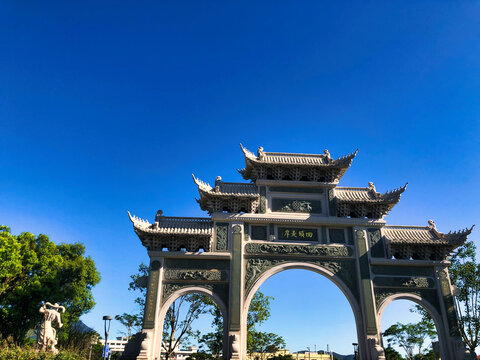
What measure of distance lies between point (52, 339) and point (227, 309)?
16.3ft

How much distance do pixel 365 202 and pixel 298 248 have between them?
3.01 meters

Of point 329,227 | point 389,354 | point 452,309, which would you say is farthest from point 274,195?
point 389,354

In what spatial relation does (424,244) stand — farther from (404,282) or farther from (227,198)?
(227,198)

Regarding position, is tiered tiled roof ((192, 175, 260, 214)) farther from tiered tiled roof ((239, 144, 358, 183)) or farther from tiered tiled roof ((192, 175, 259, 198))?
tiered tiled roof ((239, 144, 358, 183))

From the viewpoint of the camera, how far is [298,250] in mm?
12477

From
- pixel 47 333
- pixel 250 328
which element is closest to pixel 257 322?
pixel 250 328

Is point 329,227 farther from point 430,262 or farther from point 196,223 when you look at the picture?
point 196,223

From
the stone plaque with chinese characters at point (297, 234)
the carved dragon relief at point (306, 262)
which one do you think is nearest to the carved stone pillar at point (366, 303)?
the carved dragon relief at point (306, 262)

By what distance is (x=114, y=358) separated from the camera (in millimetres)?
17984

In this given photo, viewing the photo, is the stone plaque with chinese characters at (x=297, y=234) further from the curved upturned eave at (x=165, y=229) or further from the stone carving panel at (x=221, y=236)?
the curved upturned eave at (x=165, y=229)

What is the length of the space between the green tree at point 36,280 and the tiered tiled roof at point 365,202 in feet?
41.9

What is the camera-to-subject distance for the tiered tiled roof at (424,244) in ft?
41.3

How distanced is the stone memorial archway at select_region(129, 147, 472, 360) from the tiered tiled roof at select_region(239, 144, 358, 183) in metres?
0.04

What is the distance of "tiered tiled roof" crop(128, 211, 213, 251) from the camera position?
12148mm
